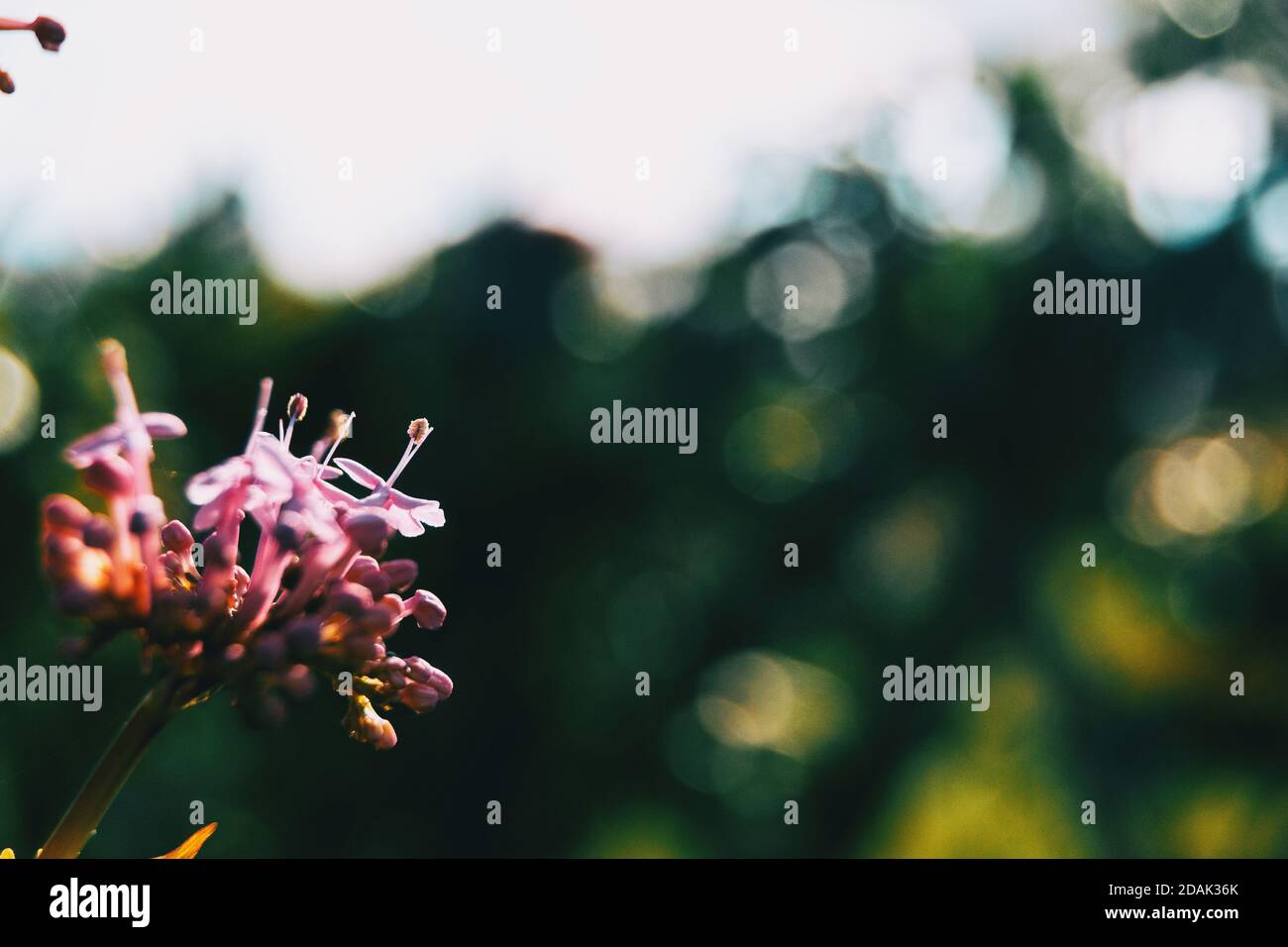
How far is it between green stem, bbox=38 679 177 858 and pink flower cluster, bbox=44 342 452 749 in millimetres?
45

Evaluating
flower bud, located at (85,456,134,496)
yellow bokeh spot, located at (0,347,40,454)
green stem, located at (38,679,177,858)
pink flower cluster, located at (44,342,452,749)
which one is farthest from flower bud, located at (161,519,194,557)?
yellow bokeh spot, located at (0,347,40,454)

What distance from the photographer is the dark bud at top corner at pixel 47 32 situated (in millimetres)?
1672

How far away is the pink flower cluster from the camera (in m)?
1.99

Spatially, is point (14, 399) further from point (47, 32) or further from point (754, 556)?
point (754, 556)

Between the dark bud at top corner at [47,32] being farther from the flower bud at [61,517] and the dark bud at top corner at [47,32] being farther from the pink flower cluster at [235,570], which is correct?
the flower bud at [61,517]

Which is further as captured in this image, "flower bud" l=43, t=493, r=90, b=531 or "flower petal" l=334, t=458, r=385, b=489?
"flower petal" l=334, t=458, r=385, b=489

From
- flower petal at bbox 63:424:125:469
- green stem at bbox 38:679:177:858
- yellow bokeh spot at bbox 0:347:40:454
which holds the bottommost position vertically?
green stem at bbox 38:679:177:858

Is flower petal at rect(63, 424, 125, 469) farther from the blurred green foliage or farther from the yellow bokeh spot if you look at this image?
the blurred green foliage

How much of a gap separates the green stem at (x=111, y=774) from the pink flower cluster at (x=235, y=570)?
5cm

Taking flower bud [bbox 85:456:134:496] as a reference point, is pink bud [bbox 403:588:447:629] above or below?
below

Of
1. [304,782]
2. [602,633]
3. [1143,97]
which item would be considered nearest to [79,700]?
[304,782]

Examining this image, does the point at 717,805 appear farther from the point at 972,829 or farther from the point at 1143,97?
the point at 1143,97

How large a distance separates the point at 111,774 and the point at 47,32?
1189mm
